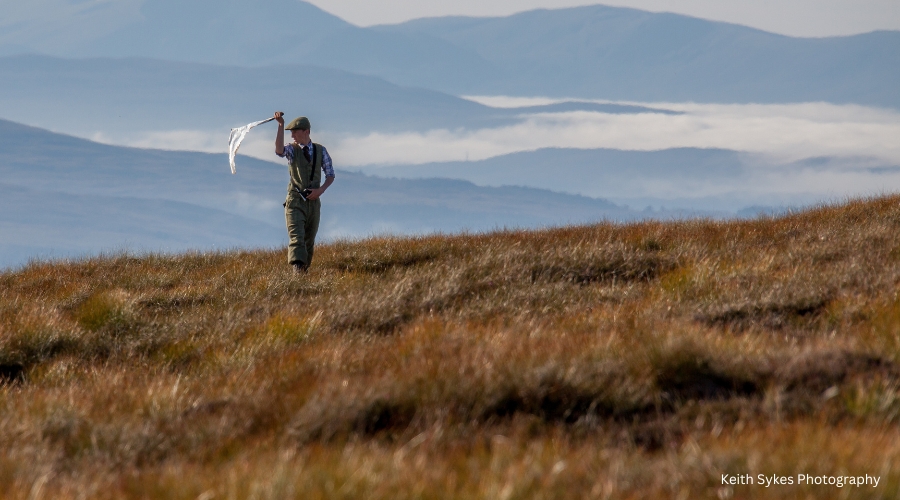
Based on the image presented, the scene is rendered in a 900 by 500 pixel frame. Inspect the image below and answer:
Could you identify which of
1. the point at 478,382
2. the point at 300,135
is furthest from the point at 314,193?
the point at 478,382

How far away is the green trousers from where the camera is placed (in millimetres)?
10727

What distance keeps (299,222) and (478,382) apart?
248 inches

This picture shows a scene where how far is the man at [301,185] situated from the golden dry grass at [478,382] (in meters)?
0.94

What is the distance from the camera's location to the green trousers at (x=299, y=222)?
35.2 ft

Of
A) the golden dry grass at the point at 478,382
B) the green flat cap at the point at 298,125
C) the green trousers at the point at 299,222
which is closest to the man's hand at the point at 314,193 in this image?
the green trousers at the point at 299,222

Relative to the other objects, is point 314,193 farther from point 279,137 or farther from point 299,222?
point 279,137

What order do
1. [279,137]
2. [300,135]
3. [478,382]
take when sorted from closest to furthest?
1. [478,382]
2. [279,137]
3. [300,135]

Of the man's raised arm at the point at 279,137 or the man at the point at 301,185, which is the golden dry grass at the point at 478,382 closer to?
the man at the point at 301,185

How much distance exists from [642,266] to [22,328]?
637 cm

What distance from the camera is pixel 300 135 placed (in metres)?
10.7

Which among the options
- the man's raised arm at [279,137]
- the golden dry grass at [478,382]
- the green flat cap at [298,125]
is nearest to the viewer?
the golden dry grass at [478,382]

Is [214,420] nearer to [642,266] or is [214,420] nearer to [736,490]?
[736,490]

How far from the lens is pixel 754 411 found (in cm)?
444

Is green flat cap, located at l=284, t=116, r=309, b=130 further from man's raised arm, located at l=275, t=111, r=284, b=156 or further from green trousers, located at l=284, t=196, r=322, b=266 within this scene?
green trousers, located at l=284, t=196, r=322, b=266
